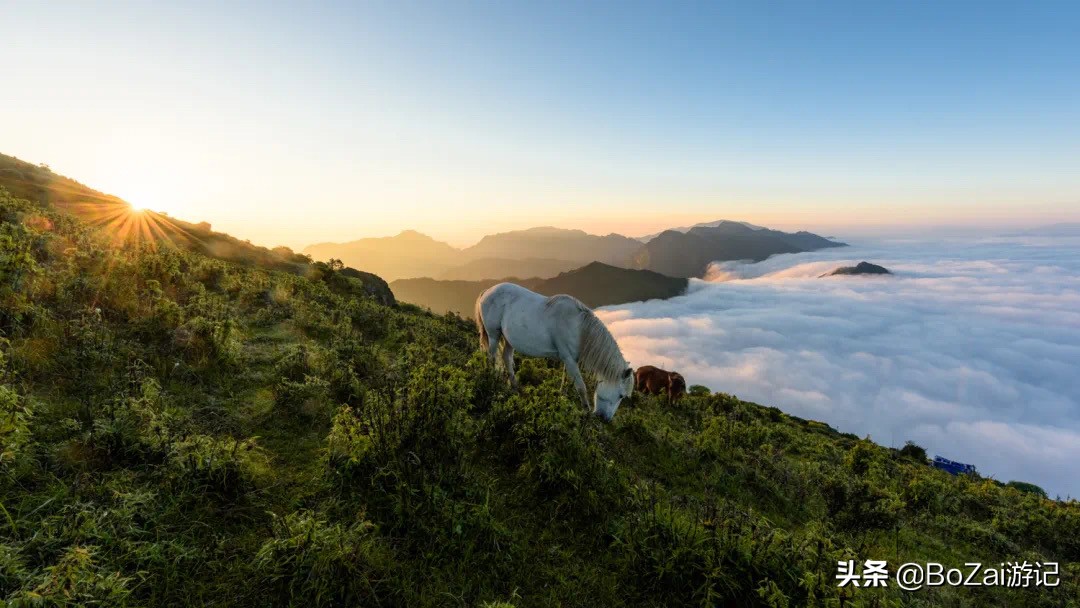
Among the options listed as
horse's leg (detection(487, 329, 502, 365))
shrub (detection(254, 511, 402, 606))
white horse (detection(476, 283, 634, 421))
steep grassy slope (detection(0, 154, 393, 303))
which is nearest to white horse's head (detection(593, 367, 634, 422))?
white horse (detection(476, 283, 634, 421))

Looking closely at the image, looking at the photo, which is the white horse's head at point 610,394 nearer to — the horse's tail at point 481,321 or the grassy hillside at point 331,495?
the grassy hillside at point 331,495

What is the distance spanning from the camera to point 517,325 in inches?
406

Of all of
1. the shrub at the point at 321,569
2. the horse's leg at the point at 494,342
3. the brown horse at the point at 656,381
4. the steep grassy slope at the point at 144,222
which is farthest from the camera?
the steep grassy slope at the point at 144,222

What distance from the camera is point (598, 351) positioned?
9.53m

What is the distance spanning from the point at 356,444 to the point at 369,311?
1245 cm

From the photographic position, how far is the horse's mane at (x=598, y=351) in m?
9.52

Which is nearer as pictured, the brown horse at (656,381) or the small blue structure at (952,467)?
the brown horse at (656,381)

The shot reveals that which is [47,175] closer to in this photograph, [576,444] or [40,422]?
[40,422]

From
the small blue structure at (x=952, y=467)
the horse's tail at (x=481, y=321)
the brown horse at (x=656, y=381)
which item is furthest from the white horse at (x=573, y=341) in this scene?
the small blue structure at (x=952, y=467)

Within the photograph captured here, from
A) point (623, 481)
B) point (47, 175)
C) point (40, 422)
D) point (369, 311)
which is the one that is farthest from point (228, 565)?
point (47, 175)

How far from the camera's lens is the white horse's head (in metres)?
9.41

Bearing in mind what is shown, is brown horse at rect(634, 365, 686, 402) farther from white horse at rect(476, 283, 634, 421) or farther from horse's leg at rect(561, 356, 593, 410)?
horse's leg at rect(561, 356, 593, 410)

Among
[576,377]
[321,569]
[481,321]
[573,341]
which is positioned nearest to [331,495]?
[321,569]

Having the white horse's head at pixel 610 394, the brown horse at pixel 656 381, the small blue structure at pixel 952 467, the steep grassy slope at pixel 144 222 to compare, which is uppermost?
the steep grassy slope at pixel 144 222
